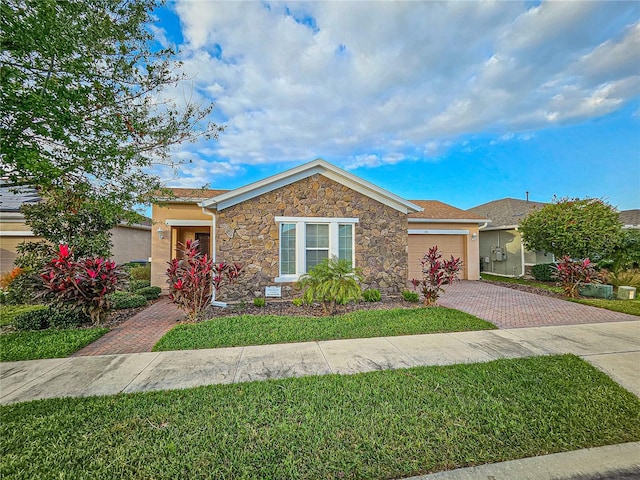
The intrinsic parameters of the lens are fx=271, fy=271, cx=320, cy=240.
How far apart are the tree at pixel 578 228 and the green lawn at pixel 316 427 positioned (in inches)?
393

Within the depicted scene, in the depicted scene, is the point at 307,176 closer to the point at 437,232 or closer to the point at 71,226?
the point at 71,226

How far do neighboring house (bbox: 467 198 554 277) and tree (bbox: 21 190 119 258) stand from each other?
53.7 feet

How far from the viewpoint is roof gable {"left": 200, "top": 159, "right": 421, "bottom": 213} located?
26.9ft

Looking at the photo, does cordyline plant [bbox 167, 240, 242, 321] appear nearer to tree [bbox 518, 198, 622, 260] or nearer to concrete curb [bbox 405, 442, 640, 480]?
concrete curb [bbox 405, 442, 640, 480]

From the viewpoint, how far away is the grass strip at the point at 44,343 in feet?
15.2

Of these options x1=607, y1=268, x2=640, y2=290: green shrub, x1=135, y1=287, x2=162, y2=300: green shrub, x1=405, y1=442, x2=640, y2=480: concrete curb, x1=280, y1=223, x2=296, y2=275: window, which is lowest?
x1=405, y1=442, x2=640, y2=480: concrete curb

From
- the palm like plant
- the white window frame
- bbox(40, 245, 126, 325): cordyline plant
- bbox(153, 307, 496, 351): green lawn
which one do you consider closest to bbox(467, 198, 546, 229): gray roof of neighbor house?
the white window frame

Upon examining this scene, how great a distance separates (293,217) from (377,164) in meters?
9.97

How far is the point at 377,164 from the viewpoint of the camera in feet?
54.7

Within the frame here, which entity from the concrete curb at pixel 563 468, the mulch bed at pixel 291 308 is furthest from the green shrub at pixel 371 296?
the concrete curb at pixel 563 468

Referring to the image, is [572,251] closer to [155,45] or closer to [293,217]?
[293,217]

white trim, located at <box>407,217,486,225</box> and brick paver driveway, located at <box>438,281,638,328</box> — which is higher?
white trim, located at <box>407,217,486,225</box>

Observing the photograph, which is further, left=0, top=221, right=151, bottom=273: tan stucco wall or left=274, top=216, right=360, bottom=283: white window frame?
left=0, top=221, right=151, bottom=273: tan stucco wall

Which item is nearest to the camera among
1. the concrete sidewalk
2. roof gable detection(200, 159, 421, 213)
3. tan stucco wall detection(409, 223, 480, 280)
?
the concrete sidewalk
